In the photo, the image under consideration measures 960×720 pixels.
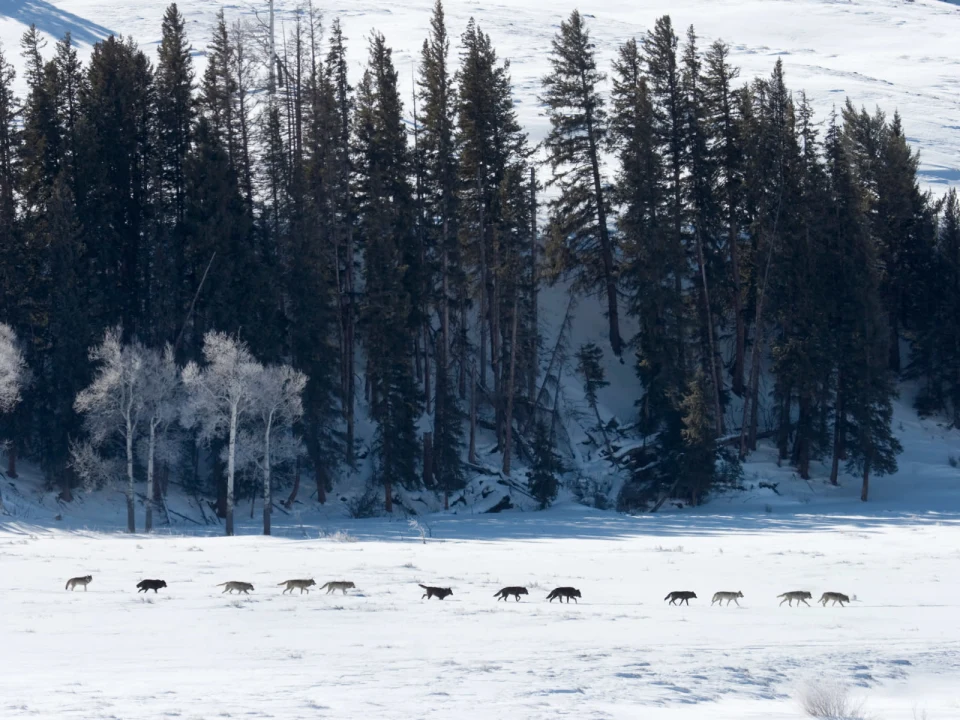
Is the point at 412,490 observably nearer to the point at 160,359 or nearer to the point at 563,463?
the point at 563,463

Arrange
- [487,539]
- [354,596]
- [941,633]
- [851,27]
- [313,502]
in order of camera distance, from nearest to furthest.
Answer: [941,633] < [354,596] < [487,539] < [313,502] < [851,27]

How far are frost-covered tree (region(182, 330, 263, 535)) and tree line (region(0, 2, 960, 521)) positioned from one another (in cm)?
261

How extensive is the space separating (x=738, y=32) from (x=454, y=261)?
8982 cm

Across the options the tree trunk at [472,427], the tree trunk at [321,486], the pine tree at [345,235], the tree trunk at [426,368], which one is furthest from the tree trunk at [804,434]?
the tree trunk at [321,486]

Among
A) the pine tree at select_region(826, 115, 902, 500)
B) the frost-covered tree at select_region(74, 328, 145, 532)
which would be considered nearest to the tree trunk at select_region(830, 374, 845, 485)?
the pine tree at select_region(826, 115, 902, 500)

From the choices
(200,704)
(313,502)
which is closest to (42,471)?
(313,502)

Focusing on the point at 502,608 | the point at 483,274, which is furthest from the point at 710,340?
the point at 502,608

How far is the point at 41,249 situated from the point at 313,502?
13.3 meters

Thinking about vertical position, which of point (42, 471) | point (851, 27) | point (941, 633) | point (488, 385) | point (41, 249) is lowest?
point (941, 633)

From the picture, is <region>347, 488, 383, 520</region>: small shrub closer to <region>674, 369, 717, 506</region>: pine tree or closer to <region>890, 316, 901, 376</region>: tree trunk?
<region>674, 369, 717, 506</region>: pine tree

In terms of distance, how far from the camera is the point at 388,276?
39.0m

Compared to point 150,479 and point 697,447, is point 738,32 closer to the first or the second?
point 697,447

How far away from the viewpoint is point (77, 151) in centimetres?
4047

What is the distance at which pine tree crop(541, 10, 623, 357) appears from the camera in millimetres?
44344
